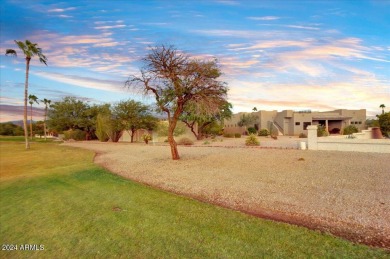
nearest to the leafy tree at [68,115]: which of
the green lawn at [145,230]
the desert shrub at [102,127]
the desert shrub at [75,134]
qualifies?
the desert shrub at [75,134]

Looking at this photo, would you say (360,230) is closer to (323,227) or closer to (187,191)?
(323,227)

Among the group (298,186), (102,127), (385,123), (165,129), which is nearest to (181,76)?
(298,186)

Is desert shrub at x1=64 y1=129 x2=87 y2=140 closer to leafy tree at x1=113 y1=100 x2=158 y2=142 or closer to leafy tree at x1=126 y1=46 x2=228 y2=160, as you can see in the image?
leafy tree at x1=113 y1=100 x2=158 y2=142

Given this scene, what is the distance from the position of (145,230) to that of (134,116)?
34500mm

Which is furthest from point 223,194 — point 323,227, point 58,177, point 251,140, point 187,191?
point 251,140

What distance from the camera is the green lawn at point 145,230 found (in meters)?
5.11

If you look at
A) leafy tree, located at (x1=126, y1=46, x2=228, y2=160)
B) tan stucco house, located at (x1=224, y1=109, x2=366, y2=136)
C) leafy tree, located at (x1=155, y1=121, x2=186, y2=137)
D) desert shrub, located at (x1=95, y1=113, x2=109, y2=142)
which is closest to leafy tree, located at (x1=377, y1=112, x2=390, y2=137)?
tan stucco house, located at (x1=224, y1=109, x2=366, y2=136)

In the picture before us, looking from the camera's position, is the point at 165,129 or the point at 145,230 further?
the point at 165,129

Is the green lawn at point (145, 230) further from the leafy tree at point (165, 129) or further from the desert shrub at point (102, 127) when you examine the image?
the desert shrub at point (102, 127)

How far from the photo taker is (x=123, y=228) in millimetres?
6508

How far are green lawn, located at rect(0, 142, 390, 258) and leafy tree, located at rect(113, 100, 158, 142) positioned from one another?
29.4 metres

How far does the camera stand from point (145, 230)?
6.27m

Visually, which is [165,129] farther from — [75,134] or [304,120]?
[304,120]

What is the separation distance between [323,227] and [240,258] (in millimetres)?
2357
